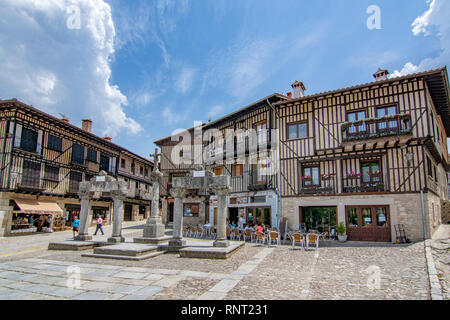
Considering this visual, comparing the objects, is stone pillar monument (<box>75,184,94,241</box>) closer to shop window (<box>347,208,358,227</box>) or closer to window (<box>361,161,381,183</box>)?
shop window (<box>347,208,358,227</box>)

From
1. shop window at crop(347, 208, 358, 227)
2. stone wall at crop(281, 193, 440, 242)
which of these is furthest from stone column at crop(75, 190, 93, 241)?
shop window at crop(347, 208, 358, 227)

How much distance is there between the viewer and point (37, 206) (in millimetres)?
19016

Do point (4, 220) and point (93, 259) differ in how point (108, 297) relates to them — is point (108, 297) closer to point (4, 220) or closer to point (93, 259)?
point (93, 259)

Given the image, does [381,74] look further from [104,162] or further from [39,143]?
[104,162]

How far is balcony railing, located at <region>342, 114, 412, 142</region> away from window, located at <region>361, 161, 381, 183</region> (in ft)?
5.54

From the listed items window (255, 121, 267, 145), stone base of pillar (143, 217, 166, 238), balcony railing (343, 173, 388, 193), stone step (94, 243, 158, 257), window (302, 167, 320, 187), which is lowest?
stone step (94, 243, 158, 257)

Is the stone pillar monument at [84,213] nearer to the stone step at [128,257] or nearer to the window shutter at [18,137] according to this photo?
the stone step at [128,257]

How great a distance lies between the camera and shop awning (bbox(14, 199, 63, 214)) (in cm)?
1797

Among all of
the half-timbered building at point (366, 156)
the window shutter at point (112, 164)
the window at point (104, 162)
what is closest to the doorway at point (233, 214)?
the half-timbered building at point (366, 156)

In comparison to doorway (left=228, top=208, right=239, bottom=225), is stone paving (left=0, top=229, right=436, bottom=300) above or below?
below

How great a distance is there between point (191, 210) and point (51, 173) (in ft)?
37.2

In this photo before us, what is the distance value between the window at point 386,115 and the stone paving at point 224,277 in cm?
642

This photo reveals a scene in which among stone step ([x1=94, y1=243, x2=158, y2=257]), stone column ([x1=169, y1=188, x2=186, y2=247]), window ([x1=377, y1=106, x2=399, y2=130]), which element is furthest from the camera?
window ([x1=377, y1=106, x2=399, y2=130])
